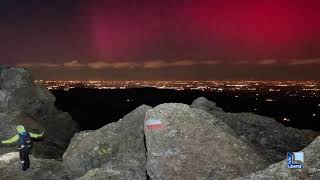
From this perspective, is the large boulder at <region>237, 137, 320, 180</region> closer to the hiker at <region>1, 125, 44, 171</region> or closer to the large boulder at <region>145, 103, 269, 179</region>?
the large boulder at <region>145, 103, 269, 179</region>

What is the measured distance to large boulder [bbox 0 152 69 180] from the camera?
2411 centimetres

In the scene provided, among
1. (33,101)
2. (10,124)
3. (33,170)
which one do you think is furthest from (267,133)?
(33,101)

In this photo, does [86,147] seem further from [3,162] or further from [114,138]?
[3,162]

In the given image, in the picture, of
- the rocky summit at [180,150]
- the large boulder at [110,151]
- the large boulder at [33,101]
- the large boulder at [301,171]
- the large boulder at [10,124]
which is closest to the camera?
the large boulder at [301,171]

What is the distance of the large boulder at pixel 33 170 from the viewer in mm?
24109

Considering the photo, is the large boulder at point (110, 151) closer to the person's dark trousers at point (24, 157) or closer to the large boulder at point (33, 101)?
the person's dark trousers at point (24, 157)

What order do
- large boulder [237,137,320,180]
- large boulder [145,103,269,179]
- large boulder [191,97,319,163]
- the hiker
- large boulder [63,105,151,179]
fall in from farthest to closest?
large boulder [191,97,319,163], large boulder [63,105,151,179], the hiker, large boulder [145,103,269,179], large boulder [237,137,320,180]

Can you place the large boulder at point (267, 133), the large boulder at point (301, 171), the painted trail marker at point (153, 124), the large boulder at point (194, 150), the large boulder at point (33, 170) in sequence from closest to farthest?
the large boulder at point (301, 171) < the large boulder at point (194, 150) < the painted trail marker at point (153, 124) < the large boulder at point (33, 170) < the large boulder at point (267, 133)

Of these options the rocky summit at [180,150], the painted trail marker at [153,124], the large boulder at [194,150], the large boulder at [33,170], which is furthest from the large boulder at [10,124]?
the large boulder at [194,150]

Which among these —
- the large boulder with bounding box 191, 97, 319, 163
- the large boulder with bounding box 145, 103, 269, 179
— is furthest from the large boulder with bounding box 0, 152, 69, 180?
the large boulder with bounding box 191, 97, 319, 163

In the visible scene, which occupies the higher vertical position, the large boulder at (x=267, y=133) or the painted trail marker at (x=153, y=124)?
the painted trail marker at (x=153, y=124)

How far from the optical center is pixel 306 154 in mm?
15703

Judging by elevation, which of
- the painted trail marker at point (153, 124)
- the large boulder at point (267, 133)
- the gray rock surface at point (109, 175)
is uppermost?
the painted trail marker at point (153, 124)

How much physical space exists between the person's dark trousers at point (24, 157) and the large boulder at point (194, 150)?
8120 mm
